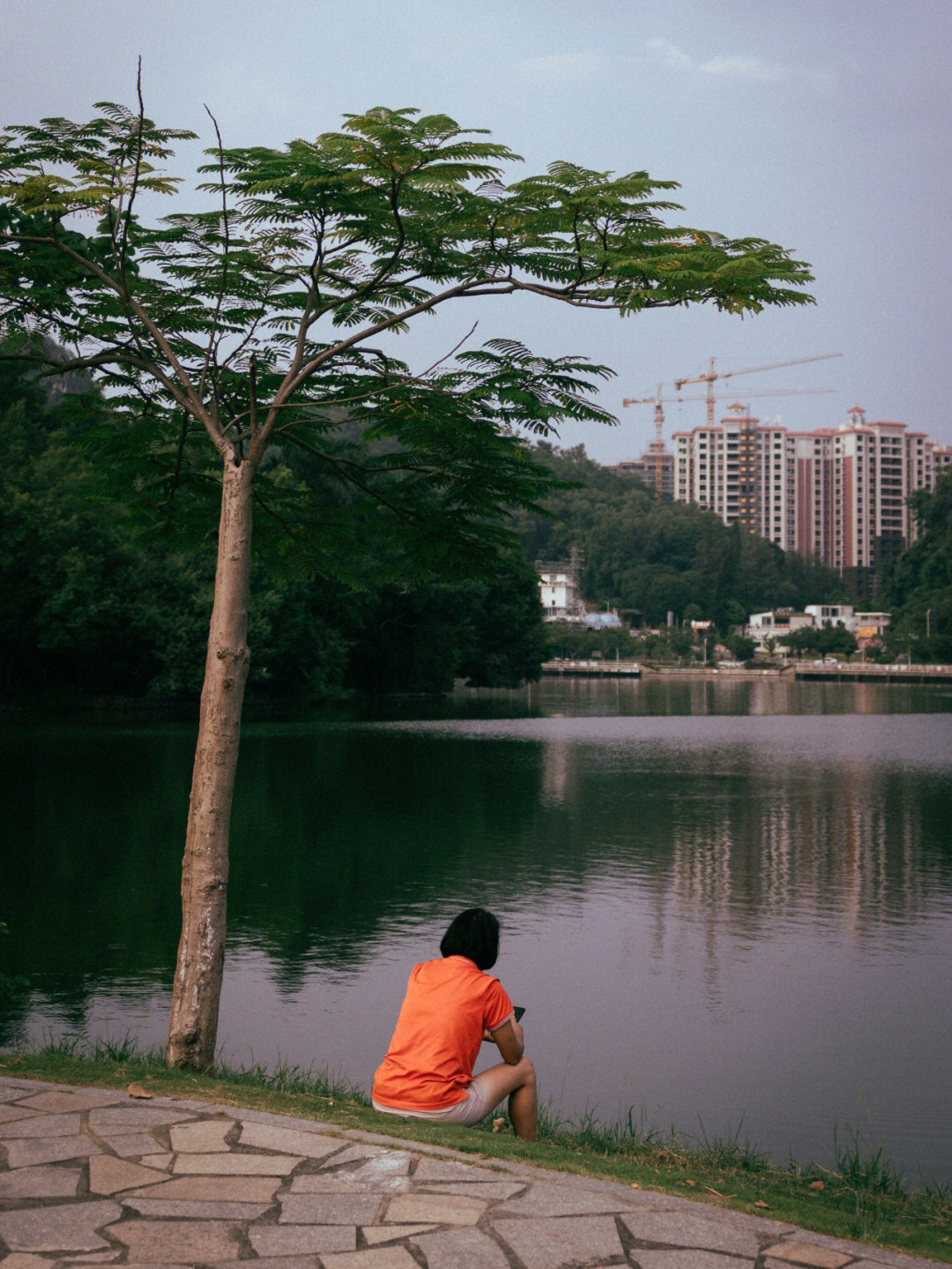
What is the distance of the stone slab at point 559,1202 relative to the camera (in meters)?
3.85

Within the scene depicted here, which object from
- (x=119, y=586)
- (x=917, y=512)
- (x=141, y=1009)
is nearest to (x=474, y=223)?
(x=141, y=1009)

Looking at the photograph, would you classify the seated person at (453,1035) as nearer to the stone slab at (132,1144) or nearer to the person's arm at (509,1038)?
the person's arm at (509,1038)

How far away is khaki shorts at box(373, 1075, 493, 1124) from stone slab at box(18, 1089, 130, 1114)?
3.65ft

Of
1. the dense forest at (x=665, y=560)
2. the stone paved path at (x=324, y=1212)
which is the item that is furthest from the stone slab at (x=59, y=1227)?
the dense forest at (x=665, y=560)

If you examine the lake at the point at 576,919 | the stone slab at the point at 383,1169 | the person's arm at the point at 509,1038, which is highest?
the person's arm at the point at 509,1038

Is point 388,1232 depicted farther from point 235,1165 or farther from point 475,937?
point 475,937

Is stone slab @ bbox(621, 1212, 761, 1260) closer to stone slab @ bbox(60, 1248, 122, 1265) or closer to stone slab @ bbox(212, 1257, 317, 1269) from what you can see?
stone slab @ bbox(212, 1257, 317, 1269)

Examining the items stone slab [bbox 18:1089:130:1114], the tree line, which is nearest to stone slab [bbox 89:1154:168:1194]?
stone slab [bbox 18:1089:130:1114]

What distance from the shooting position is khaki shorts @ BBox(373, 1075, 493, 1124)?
515 centimetres

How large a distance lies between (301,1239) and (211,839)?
3450 mm

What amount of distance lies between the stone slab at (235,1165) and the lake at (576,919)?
393 centimetres

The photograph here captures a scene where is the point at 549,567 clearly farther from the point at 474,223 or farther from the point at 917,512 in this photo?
the point at 474,223

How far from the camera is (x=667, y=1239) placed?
3.64 metres

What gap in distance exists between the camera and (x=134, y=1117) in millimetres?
4758
